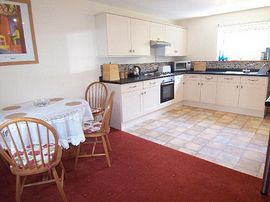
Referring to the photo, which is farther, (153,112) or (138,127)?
(153,112)

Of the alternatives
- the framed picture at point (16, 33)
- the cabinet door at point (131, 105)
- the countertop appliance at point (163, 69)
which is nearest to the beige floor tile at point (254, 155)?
the cabinet door at point (131, 105)

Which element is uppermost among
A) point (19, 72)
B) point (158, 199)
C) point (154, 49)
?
point (154, 49)

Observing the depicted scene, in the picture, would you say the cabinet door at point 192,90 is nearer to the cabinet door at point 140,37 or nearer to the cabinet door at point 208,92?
the cabinet door at point 208,92

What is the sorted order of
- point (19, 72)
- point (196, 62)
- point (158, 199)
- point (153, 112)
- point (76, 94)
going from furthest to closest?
point (196, 62) < point (153, 112) < point (76, 94) < point (19, 72) < point (158, 199)

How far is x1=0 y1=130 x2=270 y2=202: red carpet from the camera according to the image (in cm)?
180

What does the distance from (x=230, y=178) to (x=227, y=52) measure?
147 inches

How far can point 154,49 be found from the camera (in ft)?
15.3

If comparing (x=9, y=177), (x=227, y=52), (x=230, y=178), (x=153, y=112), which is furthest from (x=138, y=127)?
(x=227, y=52)

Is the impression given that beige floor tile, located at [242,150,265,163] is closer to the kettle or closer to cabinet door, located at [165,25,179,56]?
the kettle

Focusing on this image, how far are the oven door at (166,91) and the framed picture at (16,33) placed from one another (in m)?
2.59

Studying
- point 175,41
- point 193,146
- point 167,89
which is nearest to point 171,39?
point 175,41

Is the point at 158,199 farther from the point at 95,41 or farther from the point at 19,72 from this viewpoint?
the point at 95,41

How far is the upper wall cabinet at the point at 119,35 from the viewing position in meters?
3.27

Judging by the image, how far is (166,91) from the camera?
434cm
